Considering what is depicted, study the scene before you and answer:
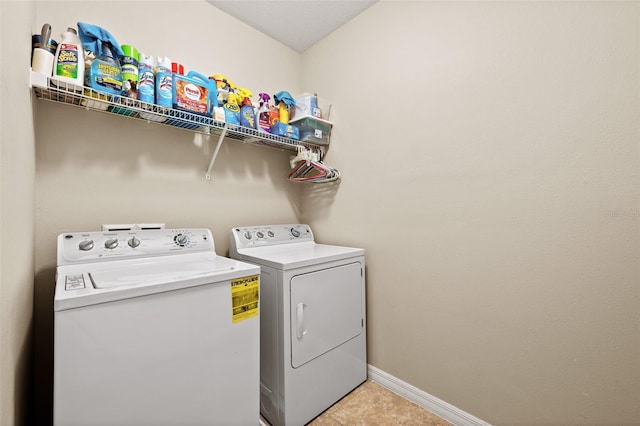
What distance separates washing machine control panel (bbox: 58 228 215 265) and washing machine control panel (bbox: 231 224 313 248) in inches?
7.8

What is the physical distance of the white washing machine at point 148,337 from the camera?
0.85 m

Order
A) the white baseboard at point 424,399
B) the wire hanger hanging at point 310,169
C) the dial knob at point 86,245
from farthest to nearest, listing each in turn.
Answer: the wire hanger hanging at point 310,169 < the white baseboard at point 424,399 < the dial knob at point 86,245

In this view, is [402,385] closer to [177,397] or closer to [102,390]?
[177,397]

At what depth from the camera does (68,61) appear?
122 centimetres

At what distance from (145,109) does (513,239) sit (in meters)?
1.94

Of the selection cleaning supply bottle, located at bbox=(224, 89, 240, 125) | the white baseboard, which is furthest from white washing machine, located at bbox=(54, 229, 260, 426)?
the white baseboard

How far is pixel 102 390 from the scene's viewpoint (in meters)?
0.88

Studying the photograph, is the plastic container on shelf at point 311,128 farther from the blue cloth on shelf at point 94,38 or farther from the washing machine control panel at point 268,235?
the blue cloth on shelf at point 94,38

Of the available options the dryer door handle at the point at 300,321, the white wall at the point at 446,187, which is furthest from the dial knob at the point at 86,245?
the dryer door handle at the point at 300,321

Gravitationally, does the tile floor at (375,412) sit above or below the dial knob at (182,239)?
below

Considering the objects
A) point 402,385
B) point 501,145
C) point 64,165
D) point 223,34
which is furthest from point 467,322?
point 223,34

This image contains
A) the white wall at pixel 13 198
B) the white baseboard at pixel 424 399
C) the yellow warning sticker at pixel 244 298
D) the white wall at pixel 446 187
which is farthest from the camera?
the white baseboard at pixel 424 399

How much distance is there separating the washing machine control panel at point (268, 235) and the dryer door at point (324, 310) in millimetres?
519

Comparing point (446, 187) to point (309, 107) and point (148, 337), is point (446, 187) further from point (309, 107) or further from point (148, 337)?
point (148, 337)
